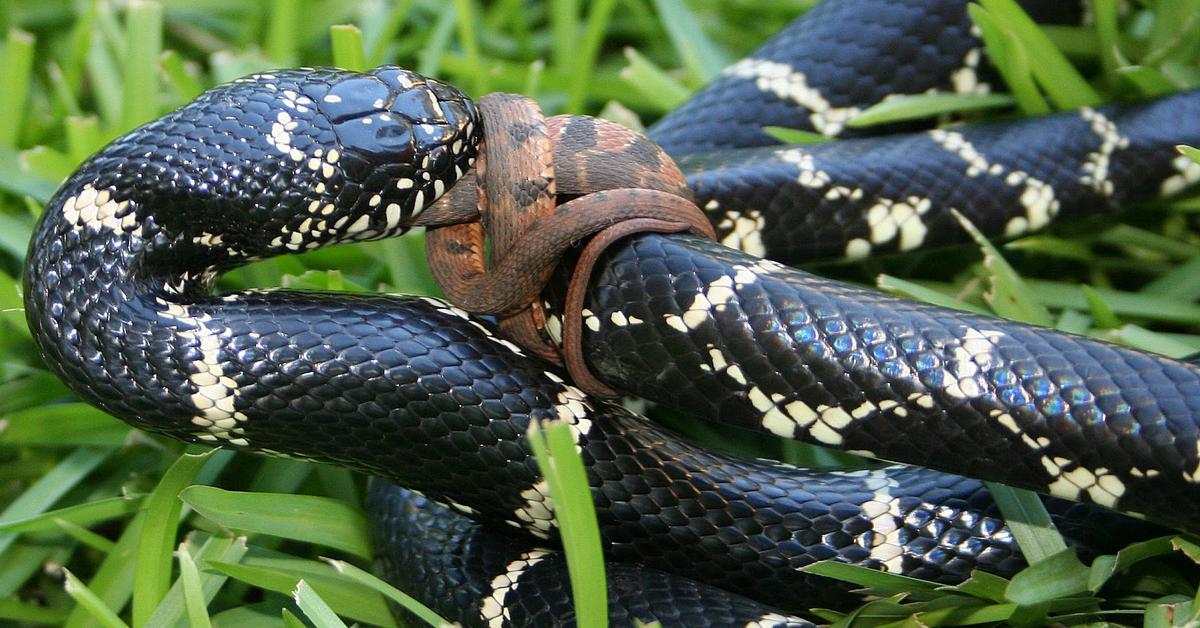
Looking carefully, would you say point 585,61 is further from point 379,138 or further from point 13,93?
point 13,93

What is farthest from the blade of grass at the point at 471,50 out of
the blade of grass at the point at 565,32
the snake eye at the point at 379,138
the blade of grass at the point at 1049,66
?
the blade of grass at the point at 1049,66

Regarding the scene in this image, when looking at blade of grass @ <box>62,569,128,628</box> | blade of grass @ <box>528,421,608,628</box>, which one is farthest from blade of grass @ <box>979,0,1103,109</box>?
blade of grass @ <box>62,569,128,628</box>

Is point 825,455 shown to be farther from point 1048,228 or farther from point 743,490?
point 1048,228

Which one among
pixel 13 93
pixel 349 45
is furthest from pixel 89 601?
pixel 13 93

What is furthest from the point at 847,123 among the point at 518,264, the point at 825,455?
the point at 518,264

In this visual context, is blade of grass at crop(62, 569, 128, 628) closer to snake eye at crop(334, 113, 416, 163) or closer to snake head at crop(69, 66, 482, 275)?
snake head at crop(69, 66, 482, 275)

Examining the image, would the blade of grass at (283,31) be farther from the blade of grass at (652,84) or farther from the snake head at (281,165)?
the snake head at (281,165)

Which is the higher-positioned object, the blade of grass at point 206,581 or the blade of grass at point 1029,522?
the blade of grass at point 1029,522
